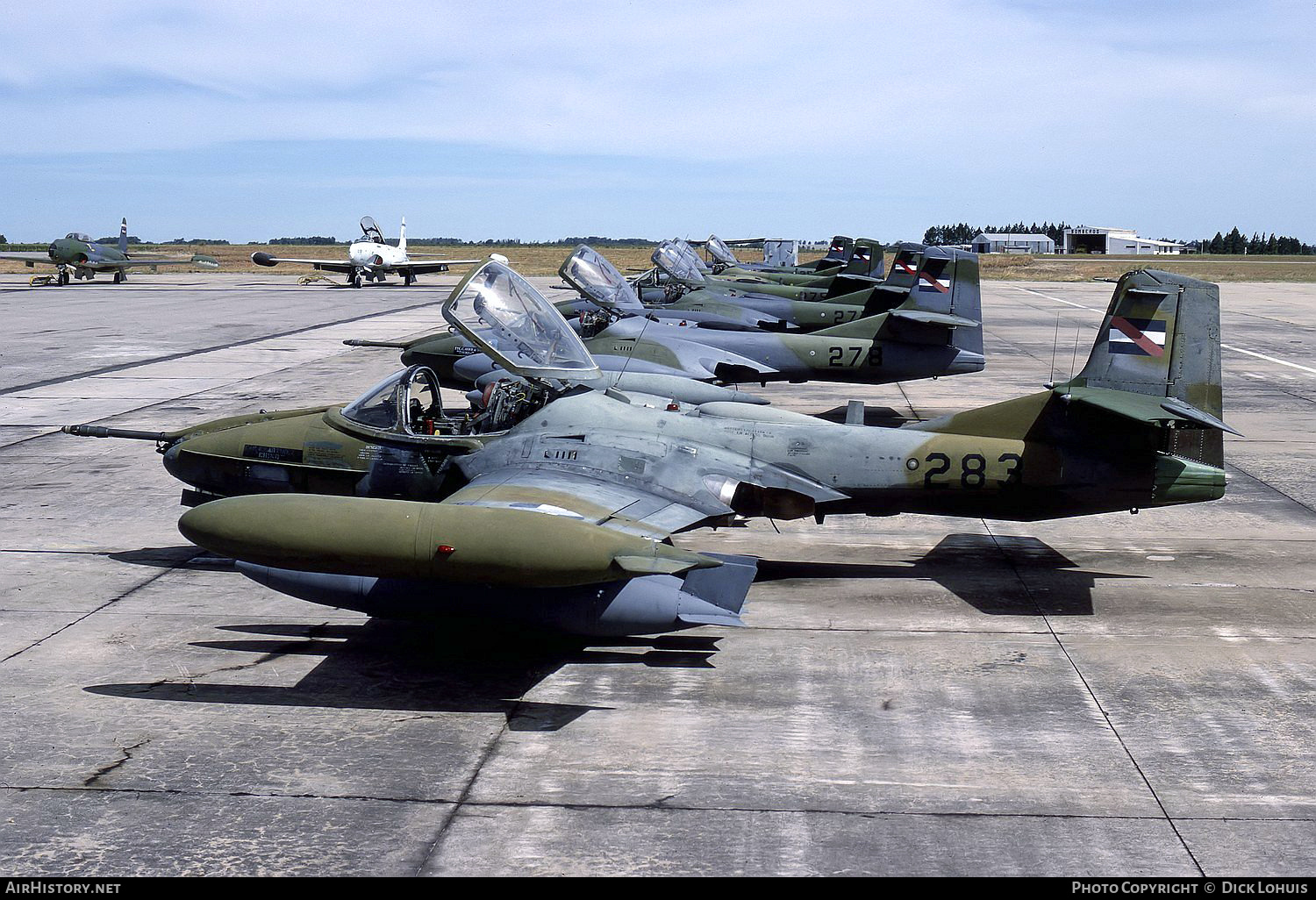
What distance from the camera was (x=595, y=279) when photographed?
1947 centimetres

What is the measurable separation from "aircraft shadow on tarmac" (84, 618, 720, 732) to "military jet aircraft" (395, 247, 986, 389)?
8.88m

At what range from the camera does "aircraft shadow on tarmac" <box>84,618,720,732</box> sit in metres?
7.58

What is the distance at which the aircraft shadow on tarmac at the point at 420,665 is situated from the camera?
24.9 ft

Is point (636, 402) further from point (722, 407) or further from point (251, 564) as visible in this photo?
point (251, 564)

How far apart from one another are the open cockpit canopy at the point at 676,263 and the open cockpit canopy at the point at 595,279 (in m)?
7.74

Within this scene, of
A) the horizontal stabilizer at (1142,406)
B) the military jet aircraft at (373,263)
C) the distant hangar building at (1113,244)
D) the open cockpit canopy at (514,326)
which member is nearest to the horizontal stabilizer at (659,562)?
the open cockpit canopy at (514,326)

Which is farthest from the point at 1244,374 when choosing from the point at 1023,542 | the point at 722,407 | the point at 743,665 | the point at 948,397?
the point at 743,665

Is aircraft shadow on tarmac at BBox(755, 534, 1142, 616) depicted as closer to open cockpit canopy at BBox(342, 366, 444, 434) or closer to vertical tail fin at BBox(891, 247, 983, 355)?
open cockpit canopy at BBox(342, 366, 444, 434)

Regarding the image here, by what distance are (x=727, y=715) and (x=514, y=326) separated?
15.7 ft

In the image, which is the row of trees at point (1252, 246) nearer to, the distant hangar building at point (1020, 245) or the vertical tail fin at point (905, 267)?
the distant hangar building at point (1020, 245)

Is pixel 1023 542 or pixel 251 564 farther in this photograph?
pixel 1023 542

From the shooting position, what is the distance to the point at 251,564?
8.41m
